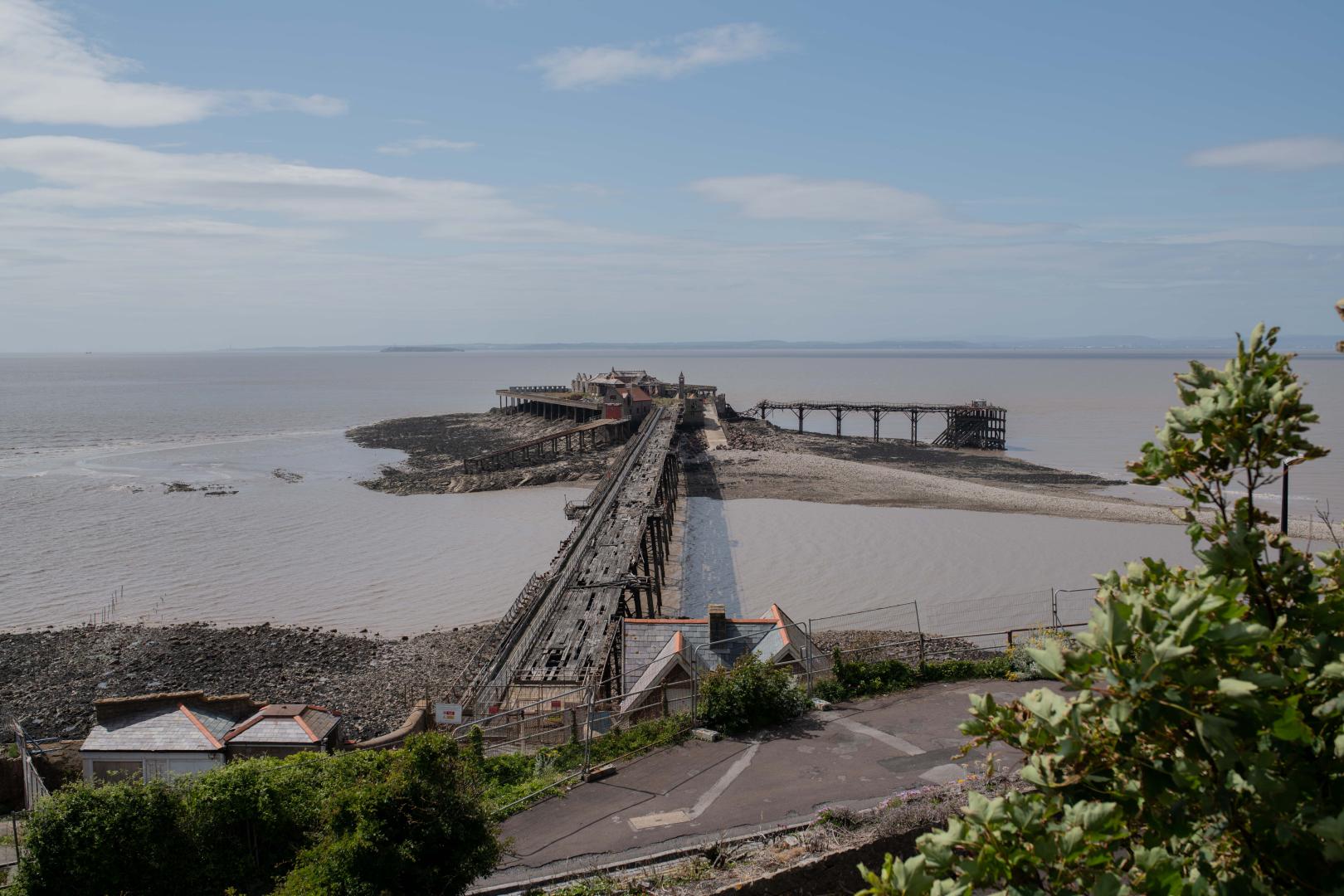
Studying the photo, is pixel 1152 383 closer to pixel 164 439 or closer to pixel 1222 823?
pixel 164 439

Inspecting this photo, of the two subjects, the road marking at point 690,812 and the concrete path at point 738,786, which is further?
the road marking at point 690,812

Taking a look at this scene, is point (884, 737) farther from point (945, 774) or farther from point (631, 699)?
point (631, 699)

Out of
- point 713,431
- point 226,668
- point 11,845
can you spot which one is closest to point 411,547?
point 226,668

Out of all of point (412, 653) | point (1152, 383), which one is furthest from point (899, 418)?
point (1152, 383)

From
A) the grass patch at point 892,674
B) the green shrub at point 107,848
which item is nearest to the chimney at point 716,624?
the grass patch at point 892,674

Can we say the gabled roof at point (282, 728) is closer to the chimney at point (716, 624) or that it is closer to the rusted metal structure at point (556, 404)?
the chimney at point (716, 624)
